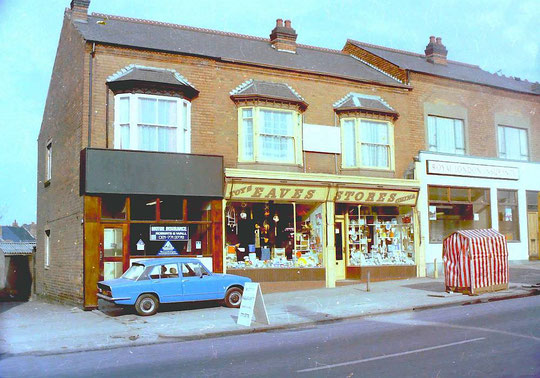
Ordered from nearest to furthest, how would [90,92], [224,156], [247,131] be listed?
1. [90,92]
2. [224,156]
3. [247,131]

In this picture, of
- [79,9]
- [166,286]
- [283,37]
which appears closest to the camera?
[166,286]

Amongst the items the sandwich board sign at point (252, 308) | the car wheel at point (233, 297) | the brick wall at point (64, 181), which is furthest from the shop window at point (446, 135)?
the brick wall at point (64, 181)

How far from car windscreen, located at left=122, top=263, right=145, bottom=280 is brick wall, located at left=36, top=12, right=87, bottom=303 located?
7.20 feet

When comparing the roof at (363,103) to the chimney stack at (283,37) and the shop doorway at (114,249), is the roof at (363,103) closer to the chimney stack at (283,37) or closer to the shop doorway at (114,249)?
the chimney stack at (283,37)

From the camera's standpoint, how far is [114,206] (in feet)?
55.7

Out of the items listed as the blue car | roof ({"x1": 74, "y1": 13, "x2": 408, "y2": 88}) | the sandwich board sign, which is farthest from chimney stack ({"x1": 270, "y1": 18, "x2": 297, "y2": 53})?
the sandwich board sign

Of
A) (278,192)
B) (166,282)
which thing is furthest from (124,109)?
(166,282)

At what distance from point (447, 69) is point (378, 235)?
29.0 feet

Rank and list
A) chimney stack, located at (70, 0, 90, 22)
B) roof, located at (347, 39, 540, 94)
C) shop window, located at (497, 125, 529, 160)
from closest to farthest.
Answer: chimney stack, located at (70, 0, 90, 22)
roof, located at (347, 39, 540, 94)
shop window, located at (497, 125, 529, 160)

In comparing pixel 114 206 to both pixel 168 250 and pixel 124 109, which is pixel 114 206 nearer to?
pixel 168 250

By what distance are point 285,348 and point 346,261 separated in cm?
1159

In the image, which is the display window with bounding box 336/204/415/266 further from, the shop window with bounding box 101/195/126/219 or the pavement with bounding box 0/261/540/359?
the shop window with bounding box 101/195/126/219

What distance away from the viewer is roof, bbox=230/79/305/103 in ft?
63.3

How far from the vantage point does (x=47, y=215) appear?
21.8 meters
